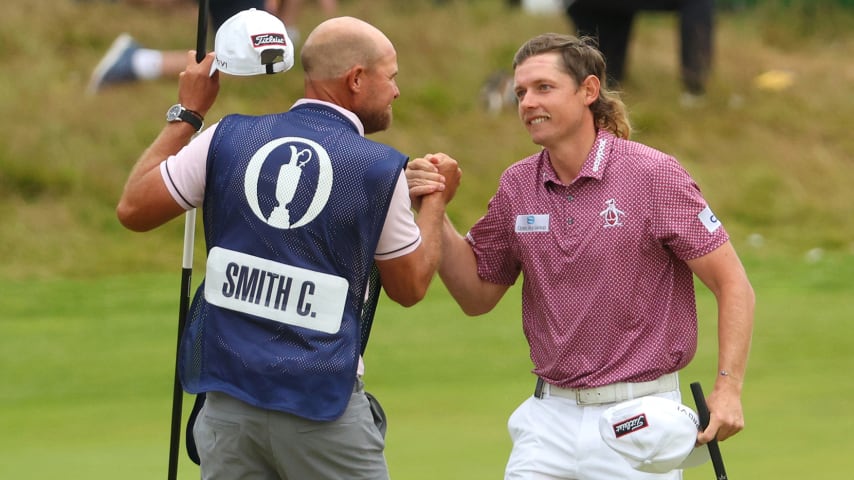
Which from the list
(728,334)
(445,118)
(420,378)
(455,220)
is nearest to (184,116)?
(728,334)

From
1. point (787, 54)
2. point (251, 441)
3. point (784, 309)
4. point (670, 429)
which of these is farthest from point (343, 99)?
point (787, 54)

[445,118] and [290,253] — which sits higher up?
[290,253]

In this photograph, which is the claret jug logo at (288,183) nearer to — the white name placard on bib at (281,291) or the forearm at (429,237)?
the white name placard on bib at (281,291)

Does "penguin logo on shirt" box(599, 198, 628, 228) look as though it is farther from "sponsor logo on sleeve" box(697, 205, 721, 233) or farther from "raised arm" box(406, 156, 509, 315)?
"raised arm" box(406, 156, 509, 315)

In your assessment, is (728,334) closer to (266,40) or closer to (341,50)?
(341,50)

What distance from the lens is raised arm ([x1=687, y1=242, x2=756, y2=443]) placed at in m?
4.53

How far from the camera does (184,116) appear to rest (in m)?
4.61

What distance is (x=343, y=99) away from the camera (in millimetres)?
4527

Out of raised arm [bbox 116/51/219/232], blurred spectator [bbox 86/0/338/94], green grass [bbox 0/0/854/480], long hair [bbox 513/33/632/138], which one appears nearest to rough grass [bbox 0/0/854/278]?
green grass [bbox 0/0/854/480]

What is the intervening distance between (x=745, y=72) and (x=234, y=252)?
1449cm

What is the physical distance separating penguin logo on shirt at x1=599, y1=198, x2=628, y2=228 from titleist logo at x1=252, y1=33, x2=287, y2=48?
3.51ft

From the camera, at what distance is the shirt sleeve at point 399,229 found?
172 inches

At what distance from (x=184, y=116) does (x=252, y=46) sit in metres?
0.29

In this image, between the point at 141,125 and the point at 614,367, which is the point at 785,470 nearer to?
the point at 614,367
